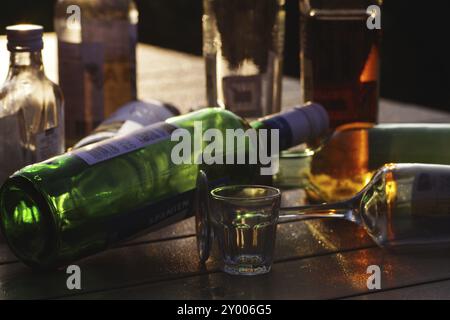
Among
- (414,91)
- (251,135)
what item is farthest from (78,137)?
(414,91)

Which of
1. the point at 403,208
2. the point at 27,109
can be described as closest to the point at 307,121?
the point at 403,208

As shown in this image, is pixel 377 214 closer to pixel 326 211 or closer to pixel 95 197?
pixel 326 211

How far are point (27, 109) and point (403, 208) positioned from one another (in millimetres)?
469

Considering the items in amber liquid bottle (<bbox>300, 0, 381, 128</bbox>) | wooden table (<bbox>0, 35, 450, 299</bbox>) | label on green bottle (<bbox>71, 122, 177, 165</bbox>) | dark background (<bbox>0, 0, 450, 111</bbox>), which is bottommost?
dark background (<bbox>0, 0, 450, 111</bbox>)

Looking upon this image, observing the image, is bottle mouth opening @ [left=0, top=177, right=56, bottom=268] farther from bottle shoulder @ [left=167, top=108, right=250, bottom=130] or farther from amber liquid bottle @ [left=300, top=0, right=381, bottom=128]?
amber liquid bottle @ [left=300, top=0, right=381, bottom=128]

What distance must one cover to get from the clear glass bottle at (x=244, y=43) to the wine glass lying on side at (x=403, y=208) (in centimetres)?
40

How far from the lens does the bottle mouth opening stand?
90cm

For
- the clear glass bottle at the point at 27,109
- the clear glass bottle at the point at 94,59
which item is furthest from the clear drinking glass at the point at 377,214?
the clear glass bottle at the point at 94,59

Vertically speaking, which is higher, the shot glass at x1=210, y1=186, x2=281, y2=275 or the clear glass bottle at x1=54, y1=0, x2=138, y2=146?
the clear glass bottle at x1=54, y1=0, x2=138, y2=146

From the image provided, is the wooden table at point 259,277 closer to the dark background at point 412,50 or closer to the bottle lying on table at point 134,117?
the bottle lying on table at point 134,117

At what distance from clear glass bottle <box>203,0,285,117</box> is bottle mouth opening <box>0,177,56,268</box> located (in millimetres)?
455

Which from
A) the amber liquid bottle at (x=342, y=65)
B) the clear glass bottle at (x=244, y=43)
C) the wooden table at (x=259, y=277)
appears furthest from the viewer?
the clear glass bottle at (x=244, y=43)

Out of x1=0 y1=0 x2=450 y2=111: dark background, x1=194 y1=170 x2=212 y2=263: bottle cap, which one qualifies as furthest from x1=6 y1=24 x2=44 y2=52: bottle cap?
x1=0 y1=0 x2=450 y2=111: dark background

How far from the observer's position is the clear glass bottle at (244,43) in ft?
4.33
